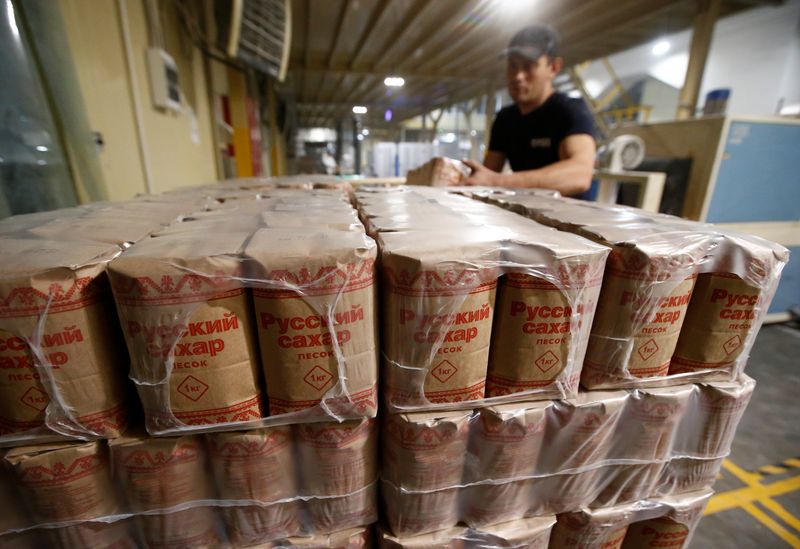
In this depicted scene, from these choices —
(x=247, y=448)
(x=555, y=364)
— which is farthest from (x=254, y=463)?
(x=555, y=364)

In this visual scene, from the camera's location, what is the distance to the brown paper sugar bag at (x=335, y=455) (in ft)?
2.72

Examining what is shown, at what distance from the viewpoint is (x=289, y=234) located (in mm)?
796

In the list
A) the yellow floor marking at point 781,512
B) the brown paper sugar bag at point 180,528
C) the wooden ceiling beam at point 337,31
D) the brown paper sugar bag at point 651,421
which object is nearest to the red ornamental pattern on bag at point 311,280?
the brown paper sugar bag at point 180,528

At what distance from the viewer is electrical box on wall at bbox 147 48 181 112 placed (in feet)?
8.11

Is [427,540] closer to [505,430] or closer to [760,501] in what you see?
[505,430]

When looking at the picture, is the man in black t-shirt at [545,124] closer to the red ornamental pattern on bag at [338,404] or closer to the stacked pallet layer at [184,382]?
the stacked pallet layer at [184,382]

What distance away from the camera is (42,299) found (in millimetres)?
632

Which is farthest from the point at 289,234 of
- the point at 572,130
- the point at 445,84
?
the point at 445,84

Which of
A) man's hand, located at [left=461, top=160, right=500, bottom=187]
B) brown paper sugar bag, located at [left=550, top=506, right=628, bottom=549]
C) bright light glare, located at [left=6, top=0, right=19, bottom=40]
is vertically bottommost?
brown paper sugar bag, located at [left=550, top=506, right=628, bottom=549]

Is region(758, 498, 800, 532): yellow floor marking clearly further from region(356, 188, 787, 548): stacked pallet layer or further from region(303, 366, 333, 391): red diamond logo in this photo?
region(303, 366, 333, 391): red diamond logo

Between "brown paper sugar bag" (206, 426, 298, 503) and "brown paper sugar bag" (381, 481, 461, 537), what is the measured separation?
0.27m

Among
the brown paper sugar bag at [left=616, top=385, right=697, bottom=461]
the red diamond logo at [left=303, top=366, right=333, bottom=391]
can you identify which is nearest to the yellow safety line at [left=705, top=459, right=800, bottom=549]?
the brown paper sugar bag at [left=616, top=385, right=697, bottom=461]

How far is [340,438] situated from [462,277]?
18.6 inches

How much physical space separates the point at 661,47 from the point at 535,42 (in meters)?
9.79
